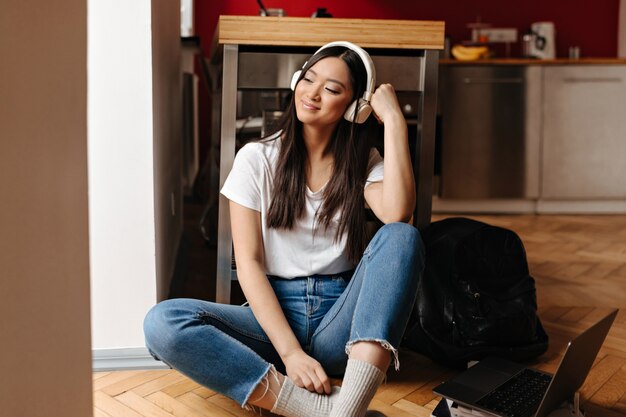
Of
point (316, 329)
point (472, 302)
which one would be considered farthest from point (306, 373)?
point (472, 302)

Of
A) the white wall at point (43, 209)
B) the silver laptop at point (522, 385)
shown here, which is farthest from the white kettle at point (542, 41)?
the white wall at point (43, 209)

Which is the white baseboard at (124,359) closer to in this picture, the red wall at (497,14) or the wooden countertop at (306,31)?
the wooden countertop at (306,31)

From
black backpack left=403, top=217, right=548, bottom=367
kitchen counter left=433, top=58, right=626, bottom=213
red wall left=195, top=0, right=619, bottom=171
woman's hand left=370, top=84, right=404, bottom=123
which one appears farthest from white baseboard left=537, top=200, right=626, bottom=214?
woman's hand left=370, top=84, right=404, bottom=123

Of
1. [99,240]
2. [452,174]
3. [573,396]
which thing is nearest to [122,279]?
[99,240]

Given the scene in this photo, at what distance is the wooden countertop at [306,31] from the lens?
1.65 m

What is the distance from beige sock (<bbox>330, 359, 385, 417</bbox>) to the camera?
123 centimetres

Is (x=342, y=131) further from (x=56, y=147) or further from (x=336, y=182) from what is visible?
(x=56, y=147)

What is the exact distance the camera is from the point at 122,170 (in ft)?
5.34

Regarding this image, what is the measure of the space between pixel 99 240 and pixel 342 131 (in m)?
0.61

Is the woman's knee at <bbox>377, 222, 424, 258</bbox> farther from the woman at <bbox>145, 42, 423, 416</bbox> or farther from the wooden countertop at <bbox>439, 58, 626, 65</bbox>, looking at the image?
the wooden countertop at <bbox>439, 58, 626, 65</bbox>

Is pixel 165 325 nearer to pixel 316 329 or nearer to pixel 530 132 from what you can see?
pixel 316 329

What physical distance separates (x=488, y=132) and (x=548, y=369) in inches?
97.9

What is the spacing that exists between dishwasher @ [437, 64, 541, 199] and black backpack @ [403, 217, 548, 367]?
230 centimetres

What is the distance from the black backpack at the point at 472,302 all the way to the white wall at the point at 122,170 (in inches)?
25.7
